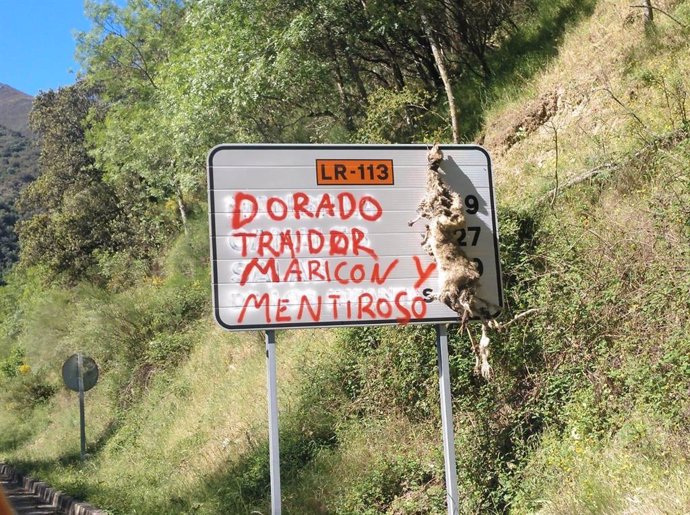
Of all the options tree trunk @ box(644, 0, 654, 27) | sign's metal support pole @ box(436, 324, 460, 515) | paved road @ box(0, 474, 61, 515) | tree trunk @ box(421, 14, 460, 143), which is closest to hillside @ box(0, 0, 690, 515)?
tree trunk @ box(644, 0, 654, 27)

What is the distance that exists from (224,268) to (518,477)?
299 centimetres


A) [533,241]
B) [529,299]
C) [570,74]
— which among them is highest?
[570,74]

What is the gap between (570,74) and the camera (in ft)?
38.3

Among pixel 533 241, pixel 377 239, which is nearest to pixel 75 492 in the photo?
pixel 533 241

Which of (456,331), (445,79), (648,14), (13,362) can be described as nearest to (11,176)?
(13,362)

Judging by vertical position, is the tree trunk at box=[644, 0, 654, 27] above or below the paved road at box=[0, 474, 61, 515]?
above

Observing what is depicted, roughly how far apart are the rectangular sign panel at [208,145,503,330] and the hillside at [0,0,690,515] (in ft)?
4.95

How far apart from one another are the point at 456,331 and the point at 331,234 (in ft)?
10.2

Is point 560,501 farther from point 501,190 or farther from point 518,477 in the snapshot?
point 501,190

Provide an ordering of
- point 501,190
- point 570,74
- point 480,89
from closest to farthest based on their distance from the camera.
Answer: point 501,190 < point 570,74 < point 480,89

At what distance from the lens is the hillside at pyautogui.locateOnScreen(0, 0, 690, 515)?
19.5 ft

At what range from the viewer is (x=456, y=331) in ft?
25.7

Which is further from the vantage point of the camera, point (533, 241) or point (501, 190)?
point (501, 190)

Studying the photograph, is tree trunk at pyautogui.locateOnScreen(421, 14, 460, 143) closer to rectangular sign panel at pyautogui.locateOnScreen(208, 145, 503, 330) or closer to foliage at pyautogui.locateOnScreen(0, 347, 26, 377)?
rectangular sign panel at pyautogui.locateOnScreen(208, 145, 503, 330)
